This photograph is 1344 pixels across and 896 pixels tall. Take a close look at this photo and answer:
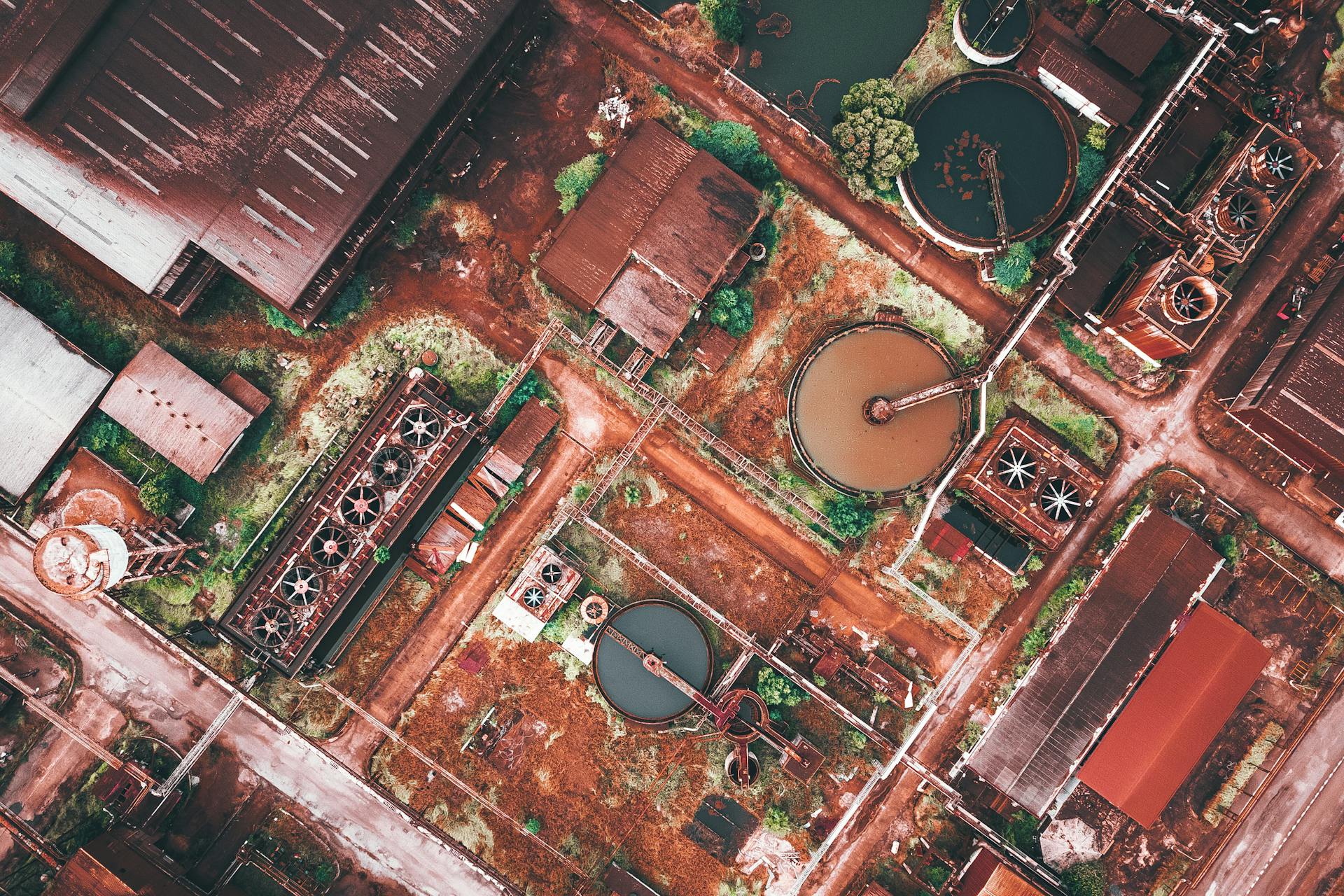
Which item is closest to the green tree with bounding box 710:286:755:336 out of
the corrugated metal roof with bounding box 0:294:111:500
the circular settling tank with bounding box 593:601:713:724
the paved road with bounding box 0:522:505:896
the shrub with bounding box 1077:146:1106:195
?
the circular settling tank with bounding box 593:601:713:724

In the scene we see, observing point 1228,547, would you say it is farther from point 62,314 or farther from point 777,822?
point 62,314

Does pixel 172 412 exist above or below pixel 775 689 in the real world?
below

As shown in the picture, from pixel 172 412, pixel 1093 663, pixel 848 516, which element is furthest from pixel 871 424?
pixel 172 412

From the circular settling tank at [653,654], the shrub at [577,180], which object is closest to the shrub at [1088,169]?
the shrub at [577,180]

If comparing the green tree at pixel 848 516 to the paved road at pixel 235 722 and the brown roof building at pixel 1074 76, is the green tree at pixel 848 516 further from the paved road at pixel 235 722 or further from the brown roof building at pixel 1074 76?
the paved road at pixel 235 722

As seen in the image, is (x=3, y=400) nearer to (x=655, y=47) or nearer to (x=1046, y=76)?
(x=655, y=47)

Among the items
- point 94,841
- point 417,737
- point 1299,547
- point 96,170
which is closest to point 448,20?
point 96,170
